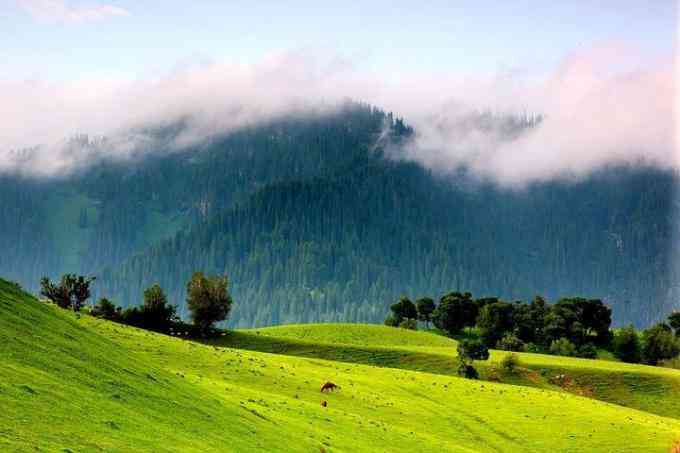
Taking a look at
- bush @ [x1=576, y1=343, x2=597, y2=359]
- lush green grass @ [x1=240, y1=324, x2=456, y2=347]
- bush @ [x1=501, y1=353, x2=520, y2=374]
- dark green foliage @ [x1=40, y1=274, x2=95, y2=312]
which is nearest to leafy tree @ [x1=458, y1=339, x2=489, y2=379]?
bush @ [x1=501, y1=353, x2=520, y2=374]

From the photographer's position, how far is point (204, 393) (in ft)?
172

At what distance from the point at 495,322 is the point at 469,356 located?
202 ft

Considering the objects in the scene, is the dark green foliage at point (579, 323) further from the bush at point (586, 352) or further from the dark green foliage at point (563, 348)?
the bush at point (586, 352)

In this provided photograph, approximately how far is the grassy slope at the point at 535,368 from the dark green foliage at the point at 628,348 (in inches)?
1537

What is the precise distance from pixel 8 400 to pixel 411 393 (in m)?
53.7

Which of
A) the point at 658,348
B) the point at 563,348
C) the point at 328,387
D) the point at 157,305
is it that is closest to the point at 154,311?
the point at 157,305

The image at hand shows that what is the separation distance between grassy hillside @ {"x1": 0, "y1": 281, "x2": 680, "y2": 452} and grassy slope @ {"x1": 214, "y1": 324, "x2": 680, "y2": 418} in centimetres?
2247

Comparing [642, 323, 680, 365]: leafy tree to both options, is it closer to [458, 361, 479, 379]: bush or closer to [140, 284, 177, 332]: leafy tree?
[458, 361, 479, 379]: bush

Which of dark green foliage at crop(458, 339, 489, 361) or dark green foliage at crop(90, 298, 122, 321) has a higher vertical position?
dark green foliage at crop(90, 298, 122, 321)

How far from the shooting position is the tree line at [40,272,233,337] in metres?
118

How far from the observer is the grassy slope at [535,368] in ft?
392

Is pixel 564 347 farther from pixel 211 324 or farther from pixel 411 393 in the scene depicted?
pixel 411 393

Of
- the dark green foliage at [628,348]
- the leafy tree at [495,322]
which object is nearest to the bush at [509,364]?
the leafy tree at [495,322]

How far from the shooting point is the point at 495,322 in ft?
613
